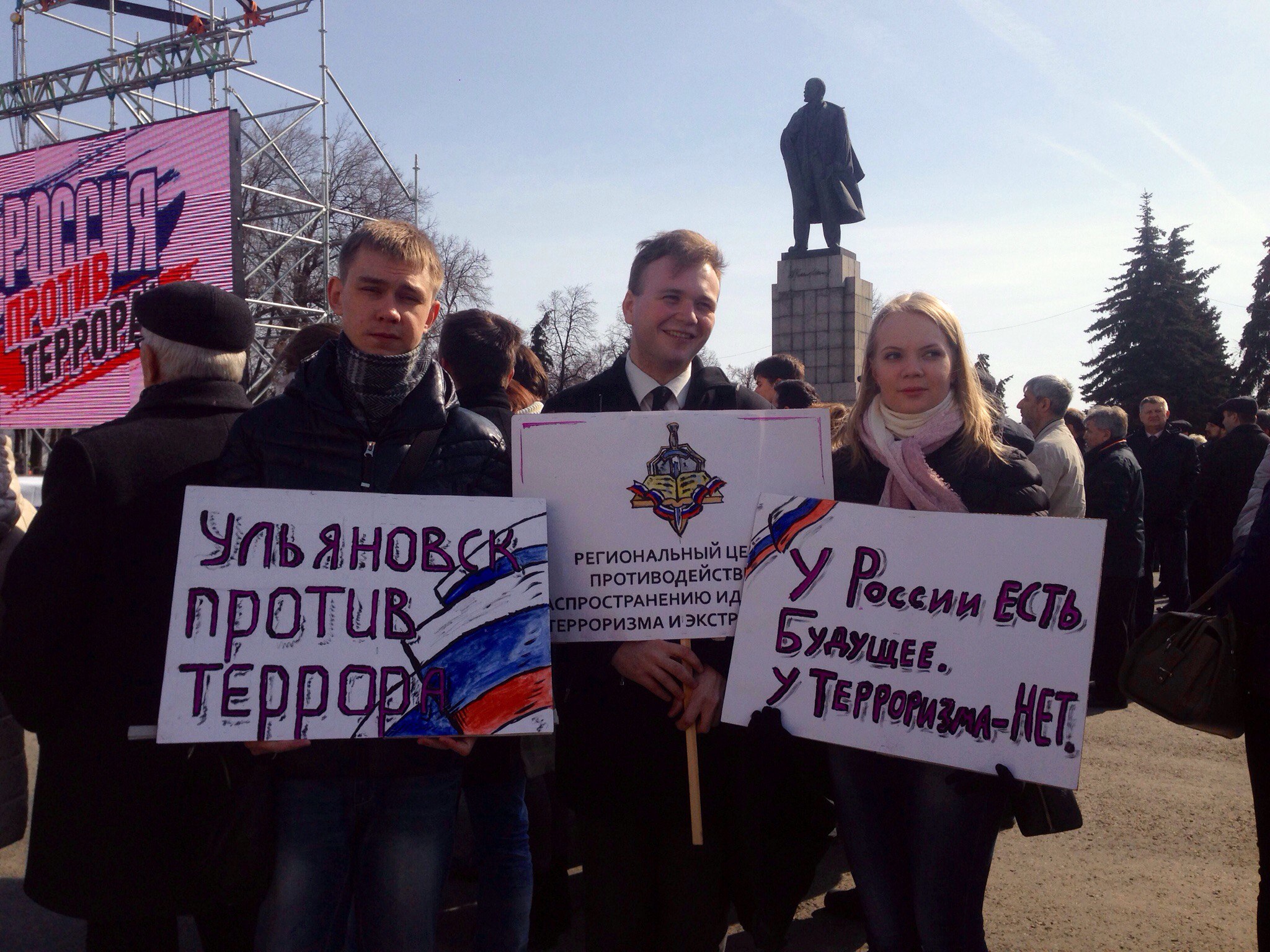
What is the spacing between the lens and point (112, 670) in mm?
2111

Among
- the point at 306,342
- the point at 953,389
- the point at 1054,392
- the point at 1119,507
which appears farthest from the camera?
the point at 1119,507

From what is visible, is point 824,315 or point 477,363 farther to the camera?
point 824,315

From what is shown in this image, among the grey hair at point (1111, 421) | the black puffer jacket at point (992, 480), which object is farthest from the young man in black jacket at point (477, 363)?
the grey hair at point (1111, 421)

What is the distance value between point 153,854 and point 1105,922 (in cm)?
317

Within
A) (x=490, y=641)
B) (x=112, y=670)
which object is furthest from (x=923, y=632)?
(x=112, y=670)

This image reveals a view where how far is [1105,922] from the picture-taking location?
3395 mm

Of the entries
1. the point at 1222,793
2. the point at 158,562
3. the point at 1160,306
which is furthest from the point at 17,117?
the point at 1160,306

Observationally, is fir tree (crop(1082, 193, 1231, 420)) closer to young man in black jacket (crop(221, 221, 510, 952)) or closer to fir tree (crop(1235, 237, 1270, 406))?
fir tree (crop(1235, 237, 1270, 406))

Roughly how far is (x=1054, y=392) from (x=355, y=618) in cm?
496

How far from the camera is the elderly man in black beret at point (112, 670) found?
Result: 2.00 meters

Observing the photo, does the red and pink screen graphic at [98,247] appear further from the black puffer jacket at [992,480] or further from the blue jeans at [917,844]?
the blue jeans at [917,844]

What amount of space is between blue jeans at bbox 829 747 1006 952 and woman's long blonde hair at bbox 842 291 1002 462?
0.75m

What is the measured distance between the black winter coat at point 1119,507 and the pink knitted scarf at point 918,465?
15.8ft

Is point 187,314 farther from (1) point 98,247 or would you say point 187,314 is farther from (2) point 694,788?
(1) point 98,247
